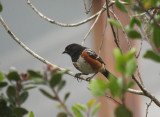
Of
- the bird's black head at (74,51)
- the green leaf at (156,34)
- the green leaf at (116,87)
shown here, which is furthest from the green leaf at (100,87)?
the bird's black head at (74,51)

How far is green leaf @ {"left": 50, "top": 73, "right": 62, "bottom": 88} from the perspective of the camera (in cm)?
71

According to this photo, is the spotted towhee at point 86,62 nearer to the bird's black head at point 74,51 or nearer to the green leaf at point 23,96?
the bird's black head at point 74,51

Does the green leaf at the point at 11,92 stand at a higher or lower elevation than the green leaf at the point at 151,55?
lower

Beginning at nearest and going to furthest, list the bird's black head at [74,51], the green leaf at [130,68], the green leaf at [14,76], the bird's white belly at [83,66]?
1. the green leaf at [130,68]
2. the green leaf at [14,76]
3. the bird's white belly at [83,66]
4. the bird's black head at [74,51]

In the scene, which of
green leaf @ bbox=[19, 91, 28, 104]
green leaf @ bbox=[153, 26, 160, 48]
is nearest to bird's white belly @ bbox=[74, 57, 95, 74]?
green leaf @ bbox=[19, 91, 28, 104]

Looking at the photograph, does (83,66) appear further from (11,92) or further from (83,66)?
(11,92)

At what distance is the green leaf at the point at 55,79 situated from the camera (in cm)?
71

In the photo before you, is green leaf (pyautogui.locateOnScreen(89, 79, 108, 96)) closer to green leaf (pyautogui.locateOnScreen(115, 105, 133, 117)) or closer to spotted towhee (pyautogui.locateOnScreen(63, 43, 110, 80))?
green leaf (pyautogui.locateOnScreen(115, 105, 133, 117))

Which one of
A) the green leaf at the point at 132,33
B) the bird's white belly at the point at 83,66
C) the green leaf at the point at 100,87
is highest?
the bird's white belly at the point at 83,66

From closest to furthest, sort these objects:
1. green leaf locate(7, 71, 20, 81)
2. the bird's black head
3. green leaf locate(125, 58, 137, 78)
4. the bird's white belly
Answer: green leaf locate(125, 58, 137, 78) < green leaf locate(7, 71, 20, 81) < the bird's white belly < the bird's black head

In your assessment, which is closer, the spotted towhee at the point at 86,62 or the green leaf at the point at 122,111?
the green leaf at the point at 122,111

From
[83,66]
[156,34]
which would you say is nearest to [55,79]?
[156,34]

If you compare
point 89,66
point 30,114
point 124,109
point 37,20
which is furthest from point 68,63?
point 124,109

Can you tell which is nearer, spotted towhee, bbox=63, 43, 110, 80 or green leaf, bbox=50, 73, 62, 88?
green leaf, bbox=50, 73, 62, 88
